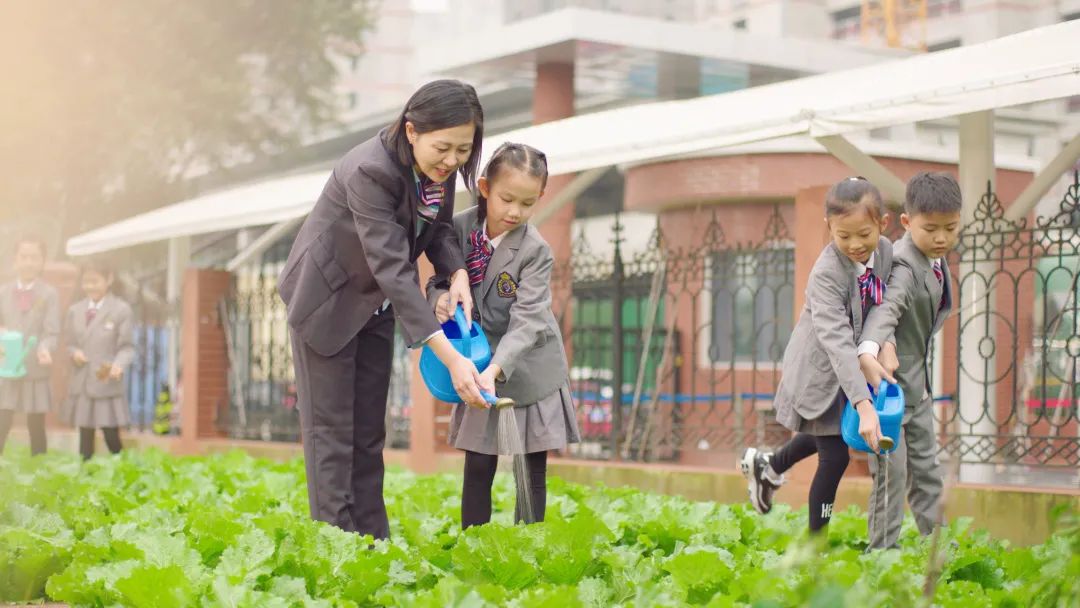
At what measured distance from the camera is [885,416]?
4.42 m

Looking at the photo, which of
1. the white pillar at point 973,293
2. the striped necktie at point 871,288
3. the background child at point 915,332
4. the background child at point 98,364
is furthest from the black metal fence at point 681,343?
the background child at point 98,364

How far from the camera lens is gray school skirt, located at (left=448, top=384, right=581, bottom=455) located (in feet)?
14.4

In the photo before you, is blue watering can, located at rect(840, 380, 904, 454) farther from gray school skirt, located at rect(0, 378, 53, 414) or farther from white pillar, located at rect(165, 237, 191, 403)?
white pillar, located at rect(165, 237, 191, 403)

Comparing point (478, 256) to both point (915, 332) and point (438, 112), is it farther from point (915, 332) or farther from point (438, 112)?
point (915, 332)

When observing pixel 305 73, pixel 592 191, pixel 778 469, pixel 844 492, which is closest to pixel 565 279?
Answer: pixel 844 492

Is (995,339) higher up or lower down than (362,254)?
lower down

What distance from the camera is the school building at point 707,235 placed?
661 cm

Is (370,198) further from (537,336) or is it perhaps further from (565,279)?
(565,279)

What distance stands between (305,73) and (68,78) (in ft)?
19.8

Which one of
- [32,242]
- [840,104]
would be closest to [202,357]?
[32,242]

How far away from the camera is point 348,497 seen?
14.4ft

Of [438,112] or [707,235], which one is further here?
[707,235]

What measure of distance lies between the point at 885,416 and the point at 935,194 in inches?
30.0

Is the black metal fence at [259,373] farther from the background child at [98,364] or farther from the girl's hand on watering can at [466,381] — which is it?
the girl's hand on watering can at [466,381]
